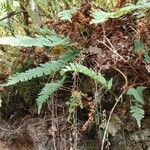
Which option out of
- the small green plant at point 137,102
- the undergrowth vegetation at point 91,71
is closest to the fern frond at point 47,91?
the undergrowth vegetation at point 91,71

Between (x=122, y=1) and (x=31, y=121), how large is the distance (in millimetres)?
993

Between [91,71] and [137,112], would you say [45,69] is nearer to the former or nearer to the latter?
[91,71]

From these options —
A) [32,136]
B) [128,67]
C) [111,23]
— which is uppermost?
[111,23]

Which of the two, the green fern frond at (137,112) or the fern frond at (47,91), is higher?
the fern frond at (47,91)

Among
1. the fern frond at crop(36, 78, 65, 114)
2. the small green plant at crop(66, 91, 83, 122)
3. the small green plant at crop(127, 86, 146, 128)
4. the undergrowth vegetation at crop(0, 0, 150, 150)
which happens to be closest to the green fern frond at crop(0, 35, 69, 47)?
the undergrowth vegetation at crop(0, 0, 150, 150)

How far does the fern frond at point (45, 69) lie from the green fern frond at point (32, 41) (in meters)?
0.09

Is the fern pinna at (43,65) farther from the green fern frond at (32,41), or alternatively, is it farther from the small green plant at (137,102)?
the small green plant at (137,102)

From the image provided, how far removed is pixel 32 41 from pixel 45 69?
0.19m

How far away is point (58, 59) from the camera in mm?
2289

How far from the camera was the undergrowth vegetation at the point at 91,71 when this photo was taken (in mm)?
2023

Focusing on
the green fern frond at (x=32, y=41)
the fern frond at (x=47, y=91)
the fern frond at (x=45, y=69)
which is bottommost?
the fern frond at (x=47, y=91)

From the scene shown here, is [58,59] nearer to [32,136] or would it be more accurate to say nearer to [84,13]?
[84,13]

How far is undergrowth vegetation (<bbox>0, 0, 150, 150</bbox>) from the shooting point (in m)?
2.02

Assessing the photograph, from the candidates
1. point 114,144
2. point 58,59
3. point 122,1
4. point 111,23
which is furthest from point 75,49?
point 114,144
